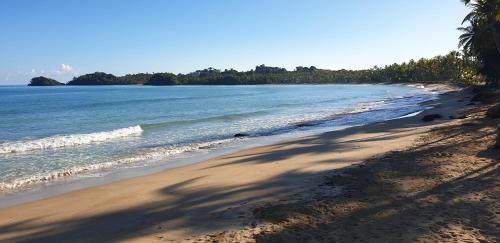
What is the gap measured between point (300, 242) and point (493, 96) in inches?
1335

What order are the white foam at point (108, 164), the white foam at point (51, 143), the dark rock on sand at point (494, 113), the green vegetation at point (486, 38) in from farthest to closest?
the green vegetation at point (486, 38), the white foam at point (51, 143), the dark rock on sand at point (494, 113), the white foam at point (108, 164)

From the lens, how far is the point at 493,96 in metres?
34.5

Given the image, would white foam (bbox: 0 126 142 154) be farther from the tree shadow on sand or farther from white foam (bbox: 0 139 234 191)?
the tree shadow on sand

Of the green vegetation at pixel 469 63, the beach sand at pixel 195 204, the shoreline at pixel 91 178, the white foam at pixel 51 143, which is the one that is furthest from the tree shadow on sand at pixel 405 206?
the green vegetation at pixel 469 63

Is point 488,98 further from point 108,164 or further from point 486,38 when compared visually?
point 108,164

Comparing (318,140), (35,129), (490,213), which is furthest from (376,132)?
(35,129)

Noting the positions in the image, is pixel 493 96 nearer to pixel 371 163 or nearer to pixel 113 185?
pixel 371 163

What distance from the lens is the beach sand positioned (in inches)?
265

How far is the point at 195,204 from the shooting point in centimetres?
837

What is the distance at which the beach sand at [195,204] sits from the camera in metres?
6.72

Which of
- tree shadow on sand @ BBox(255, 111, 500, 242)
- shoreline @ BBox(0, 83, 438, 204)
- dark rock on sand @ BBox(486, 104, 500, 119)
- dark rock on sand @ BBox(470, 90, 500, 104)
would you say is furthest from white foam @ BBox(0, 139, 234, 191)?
dark rock on sand @ BBox(470, 90, 500, 104)

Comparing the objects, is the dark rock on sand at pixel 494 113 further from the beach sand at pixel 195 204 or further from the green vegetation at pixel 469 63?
the green vegetation at pixel 469 63

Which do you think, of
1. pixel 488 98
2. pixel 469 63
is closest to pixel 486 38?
pixel 488 98

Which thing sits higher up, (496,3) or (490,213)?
(496,3)
